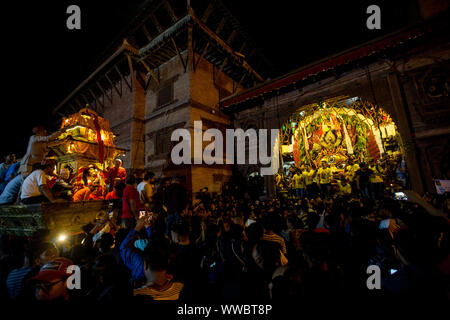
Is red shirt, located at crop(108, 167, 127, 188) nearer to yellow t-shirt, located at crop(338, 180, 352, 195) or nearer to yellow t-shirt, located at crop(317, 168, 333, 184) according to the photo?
yellow t-shirt, located at crop(317, 168, 333, 184)

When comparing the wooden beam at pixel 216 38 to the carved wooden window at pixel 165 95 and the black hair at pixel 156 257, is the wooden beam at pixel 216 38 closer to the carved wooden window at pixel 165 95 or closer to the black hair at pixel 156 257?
the carved wooden window at pixel 165 95

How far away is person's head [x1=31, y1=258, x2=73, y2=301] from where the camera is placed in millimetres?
1718

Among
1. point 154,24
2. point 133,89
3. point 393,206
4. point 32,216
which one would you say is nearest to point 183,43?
point 154,24

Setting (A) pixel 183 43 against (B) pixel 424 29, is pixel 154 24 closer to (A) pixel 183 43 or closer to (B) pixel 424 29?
(A) pixel 183 43

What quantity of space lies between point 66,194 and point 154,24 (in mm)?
14486

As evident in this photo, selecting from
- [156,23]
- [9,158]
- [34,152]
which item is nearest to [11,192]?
[34,152]

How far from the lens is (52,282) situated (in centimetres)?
178

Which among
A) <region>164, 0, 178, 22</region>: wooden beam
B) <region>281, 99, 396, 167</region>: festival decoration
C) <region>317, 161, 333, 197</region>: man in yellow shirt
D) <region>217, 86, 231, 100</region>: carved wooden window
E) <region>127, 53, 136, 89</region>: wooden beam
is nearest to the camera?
<region>281, 99, 396, 167</region>: festival decoration

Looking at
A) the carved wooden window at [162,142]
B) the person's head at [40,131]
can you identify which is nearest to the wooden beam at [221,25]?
the carved wooden window at [162,142]

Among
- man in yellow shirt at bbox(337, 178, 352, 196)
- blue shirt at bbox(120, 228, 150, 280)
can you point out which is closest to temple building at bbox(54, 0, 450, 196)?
man in yellow shirt at bbox(337, 178, 352, 196)

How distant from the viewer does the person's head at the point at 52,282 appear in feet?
5.64

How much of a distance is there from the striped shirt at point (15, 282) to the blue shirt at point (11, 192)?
121 inches

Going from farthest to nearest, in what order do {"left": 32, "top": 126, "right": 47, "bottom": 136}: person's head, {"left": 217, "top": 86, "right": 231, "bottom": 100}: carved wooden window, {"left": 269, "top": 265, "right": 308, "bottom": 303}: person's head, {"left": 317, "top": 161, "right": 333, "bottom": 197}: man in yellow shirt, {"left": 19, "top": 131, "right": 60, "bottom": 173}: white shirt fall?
{"left": 217, "top": 86, "right": 231, "bottom": 100}: carved wooden window
{"left": 317, "top": 161, "right": 333, "bottom": 197}: man in yellow shirt
{"left": 32, "top": 126, "right": 47, "bottom": 136}: person's head
{"left": 19, "top": 131, "right": 60, "bottom": 173}: white shirt
{"left": 269, "top": 265, "right": 308, "bottom": 303}: person's head

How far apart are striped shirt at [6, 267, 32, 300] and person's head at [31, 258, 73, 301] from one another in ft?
1.65
